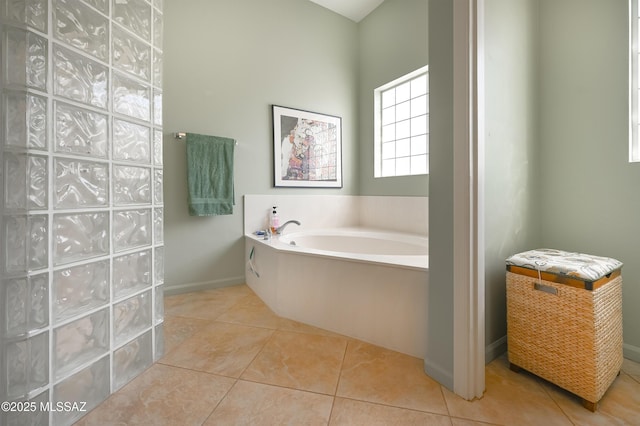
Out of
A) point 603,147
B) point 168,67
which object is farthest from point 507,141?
point 168,67

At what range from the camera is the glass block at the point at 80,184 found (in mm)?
904

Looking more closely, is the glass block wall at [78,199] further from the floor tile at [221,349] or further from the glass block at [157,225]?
the floor tile at [221,349]

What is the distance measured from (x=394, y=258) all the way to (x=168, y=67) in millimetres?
2379

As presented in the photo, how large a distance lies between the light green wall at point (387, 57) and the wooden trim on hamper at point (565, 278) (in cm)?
129

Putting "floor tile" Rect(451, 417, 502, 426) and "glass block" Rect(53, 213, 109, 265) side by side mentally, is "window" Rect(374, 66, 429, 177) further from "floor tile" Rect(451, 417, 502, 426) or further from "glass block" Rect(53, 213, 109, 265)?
"glass block" Rect(53, 213, 109, 265)

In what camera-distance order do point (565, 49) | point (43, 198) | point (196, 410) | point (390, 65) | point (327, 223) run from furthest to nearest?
point (327, 223)
point (390, 65)
point (565, 49)
point (196, 410)
point (43, 198)

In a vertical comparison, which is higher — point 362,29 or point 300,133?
point 362,29

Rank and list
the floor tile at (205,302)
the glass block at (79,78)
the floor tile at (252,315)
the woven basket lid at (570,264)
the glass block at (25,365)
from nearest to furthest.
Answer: the glass block at (25,365), the glass block at (79,78), the woven basket lid at (570,264), the floor tile at (252,315), the floor tile at (205,302)

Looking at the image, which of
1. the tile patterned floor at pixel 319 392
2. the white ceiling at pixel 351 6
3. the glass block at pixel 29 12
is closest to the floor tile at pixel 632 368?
the tile patterned floor at pixel 319 392

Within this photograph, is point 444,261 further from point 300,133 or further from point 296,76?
point 296,76

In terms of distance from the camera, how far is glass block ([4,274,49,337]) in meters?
0.79

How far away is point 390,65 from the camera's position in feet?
8.91

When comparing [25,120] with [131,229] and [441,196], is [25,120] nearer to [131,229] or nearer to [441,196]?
[131,229]

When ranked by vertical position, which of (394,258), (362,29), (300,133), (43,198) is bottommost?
(394,258)
